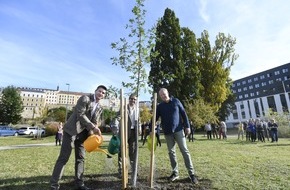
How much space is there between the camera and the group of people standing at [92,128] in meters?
4.25

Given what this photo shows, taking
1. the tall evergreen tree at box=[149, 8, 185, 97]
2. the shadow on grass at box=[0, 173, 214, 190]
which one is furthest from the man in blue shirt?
the tall evergreen tree at box=[149, 8, 185, 97]

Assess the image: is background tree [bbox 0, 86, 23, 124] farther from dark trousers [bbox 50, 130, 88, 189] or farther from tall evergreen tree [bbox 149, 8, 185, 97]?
dark trousers [bbox 50, 130, 88, 189]

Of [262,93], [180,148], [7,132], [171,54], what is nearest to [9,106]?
[7,132]

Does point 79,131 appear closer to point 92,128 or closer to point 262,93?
point 92,128

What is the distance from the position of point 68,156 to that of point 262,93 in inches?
3499

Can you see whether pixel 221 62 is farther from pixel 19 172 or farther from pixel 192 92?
pixel 19 172

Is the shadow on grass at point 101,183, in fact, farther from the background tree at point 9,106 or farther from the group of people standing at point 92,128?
the background tree at point 9,106

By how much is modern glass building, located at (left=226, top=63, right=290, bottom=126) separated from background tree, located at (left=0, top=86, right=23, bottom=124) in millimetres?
66138

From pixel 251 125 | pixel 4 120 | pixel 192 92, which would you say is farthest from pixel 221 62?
pixel 4 120

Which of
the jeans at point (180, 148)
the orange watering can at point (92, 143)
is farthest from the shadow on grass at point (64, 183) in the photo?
the jeans at point (180, 148)

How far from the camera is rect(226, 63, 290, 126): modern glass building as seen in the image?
7356cm

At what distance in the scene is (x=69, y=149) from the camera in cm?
429

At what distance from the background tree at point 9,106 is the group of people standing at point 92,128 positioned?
51.8 meters

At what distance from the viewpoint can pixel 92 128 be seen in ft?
13.9
